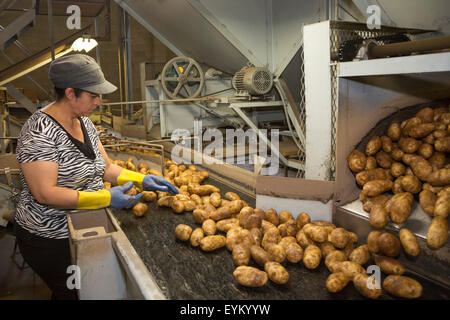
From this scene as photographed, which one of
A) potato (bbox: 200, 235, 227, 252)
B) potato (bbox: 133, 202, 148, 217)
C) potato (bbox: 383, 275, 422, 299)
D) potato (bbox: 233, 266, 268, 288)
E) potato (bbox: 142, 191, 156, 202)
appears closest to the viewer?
potato (bbox: 383, 275, 422, 299)

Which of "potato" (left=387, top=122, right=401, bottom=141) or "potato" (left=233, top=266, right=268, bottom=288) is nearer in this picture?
"potato" (left=233, top=266, right=268, bottom=288)

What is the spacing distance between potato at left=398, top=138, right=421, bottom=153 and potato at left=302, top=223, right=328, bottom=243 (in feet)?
2.10

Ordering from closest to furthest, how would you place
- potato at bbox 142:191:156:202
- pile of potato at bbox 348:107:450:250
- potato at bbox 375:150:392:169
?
pile of potato at bbox 348:107:450:250 → potato at bbox 375:150:392:169 → potato at bbox 142:191:156:202

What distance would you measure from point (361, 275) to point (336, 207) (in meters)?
0.57

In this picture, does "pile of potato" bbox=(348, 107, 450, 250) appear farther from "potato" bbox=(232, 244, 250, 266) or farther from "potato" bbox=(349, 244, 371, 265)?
"potato" bbox=(232, 244, 250, 266)

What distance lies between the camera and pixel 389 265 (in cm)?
134

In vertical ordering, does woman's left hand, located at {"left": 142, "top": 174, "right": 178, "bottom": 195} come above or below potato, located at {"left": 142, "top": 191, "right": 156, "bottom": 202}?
above

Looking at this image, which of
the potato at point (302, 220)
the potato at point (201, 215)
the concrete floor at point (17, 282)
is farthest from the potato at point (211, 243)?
the concrete floor at point (17, 282)

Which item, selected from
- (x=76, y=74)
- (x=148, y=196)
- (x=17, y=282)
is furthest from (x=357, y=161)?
(x=17, y=282)

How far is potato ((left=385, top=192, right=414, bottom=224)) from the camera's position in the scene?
59.0 inches

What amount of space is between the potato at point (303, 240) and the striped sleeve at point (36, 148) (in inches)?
46.2

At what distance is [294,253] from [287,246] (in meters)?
0.06

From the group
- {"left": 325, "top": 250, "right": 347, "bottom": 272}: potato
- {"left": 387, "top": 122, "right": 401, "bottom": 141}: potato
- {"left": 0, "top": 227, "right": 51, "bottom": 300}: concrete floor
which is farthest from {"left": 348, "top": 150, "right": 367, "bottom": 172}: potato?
{"left": 0, "top": 227, "right": 51, "bottom": 300}: concrete floor

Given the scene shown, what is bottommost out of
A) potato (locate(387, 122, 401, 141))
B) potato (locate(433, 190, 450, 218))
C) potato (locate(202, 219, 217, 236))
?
potato (locate(202, 219, 217, 236))
